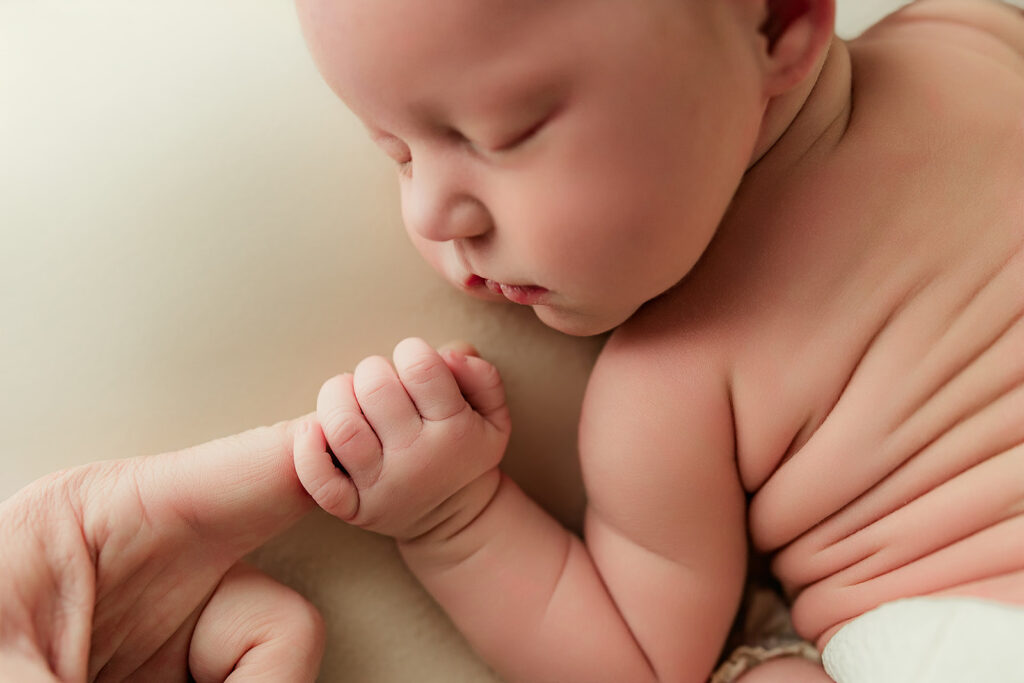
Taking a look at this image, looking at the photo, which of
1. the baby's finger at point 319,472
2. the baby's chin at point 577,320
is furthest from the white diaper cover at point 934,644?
the baby's finger at point 319,472

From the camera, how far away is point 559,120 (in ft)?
1.77

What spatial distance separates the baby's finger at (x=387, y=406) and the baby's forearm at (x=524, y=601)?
11 centimetres

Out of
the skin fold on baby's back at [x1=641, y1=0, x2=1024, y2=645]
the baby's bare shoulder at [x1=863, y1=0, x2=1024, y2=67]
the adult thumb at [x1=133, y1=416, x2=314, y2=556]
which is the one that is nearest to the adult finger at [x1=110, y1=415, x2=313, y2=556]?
the adult thumb at [x1=133, y1=416, x2=314, y2=556]

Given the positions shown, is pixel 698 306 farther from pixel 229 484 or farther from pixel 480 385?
pixel 229 484

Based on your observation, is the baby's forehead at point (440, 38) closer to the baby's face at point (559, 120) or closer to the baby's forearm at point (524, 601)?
the baby's face at point (559, 120)

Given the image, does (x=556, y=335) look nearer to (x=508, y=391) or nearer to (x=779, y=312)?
(x=508, y=391)

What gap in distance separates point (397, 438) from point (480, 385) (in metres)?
0.09

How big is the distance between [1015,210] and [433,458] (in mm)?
472

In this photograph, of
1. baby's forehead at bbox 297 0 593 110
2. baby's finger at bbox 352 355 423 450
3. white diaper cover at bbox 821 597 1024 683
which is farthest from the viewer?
baby's finger at bbox 352 355 423 450

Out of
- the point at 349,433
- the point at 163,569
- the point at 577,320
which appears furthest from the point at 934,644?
the point at 163,569

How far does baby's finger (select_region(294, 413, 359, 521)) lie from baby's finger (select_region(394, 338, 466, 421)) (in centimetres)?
8

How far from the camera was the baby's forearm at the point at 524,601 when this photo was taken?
0.79 meters

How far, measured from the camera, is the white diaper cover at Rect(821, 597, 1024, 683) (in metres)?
0.62

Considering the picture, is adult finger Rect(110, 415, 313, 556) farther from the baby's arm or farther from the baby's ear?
the baby's ear
